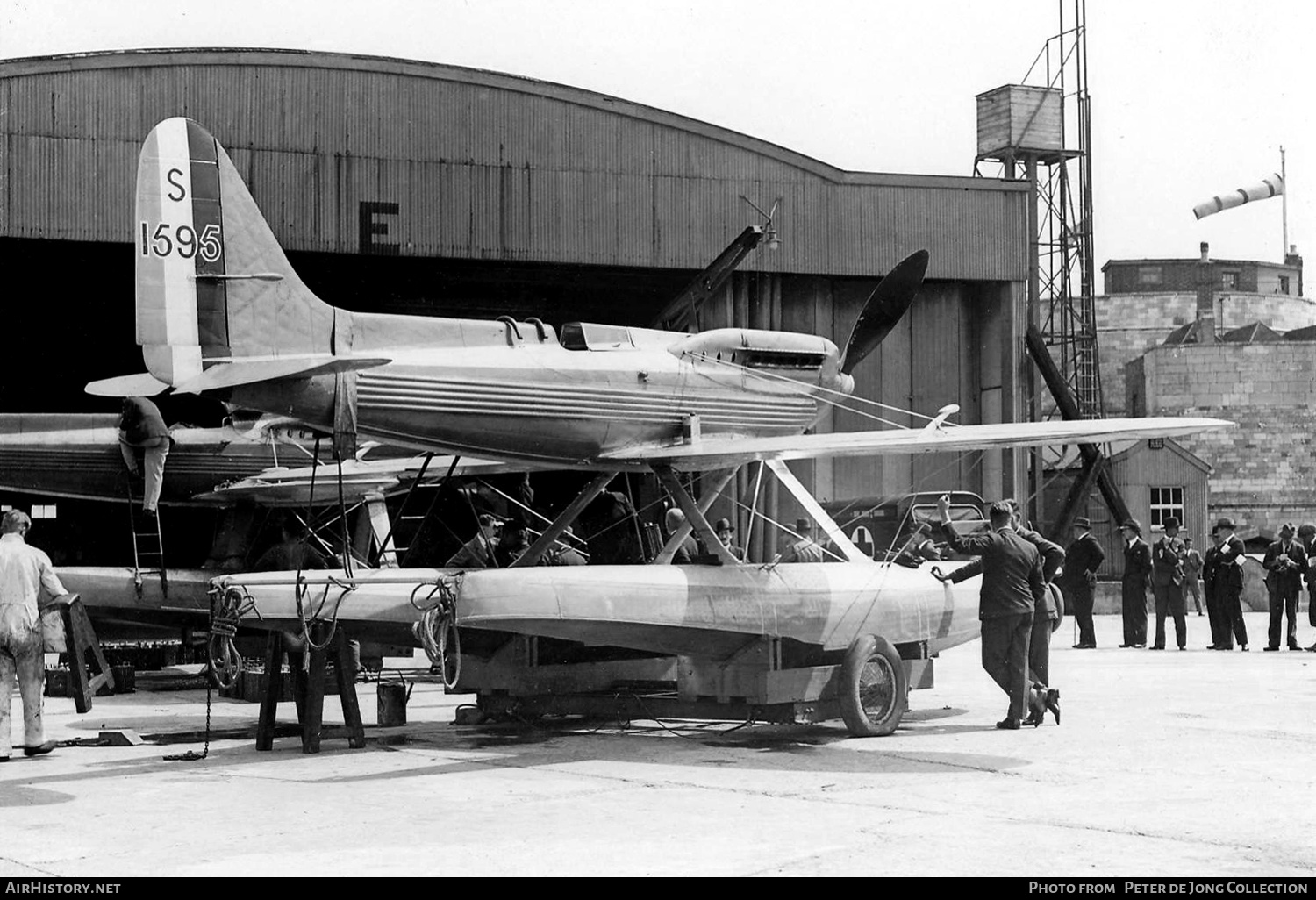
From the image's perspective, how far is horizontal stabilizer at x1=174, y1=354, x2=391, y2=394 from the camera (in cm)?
1017

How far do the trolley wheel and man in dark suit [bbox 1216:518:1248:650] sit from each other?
11502 mm

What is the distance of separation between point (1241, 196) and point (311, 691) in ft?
119

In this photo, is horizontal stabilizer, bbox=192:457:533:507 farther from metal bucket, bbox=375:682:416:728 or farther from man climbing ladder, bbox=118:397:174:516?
metal bucket, bbox=375:682:416:728

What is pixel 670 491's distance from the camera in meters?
12.5

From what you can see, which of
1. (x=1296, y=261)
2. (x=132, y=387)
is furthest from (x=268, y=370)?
(x=1296, y=261)

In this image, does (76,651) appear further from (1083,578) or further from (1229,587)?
(1229,587)

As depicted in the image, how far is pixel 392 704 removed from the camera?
1330 centimetres

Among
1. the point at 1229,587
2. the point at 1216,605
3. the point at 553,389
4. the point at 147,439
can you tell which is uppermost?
the point at 553,389

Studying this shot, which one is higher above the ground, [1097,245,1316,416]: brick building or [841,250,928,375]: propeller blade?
[1097,245,1316,416]: brick building

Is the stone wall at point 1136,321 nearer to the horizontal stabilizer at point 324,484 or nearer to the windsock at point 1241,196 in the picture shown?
the windsock at point 1241,196

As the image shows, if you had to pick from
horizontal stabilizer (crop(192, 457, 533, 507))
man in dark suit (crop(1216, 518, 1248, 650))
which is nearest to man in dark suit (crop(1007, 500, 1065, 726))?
horizontal stabilizer (crop(192, 457, 533, 507))

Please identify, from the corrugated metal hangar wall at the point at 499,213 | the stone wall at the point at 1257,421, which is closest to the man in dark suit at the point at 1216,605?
the corrugated metal hangar wall at the point at 499,213

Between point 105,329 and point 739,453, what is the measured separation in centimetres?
2167
